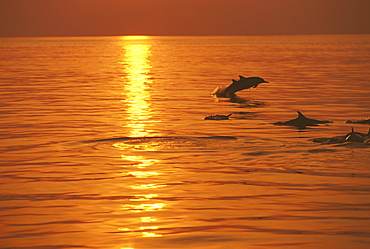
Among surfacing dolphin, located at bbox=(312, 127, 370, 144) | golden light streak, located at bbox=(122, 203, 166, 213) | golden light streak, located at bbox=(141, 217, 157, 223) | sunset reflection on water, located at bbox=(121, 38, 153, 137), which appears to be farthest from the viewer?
sunset reflection on water, located at bbox=(121, 38, 153, 137)

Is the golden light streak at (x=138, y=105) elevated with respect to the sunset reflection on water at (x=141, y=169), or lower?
elevated

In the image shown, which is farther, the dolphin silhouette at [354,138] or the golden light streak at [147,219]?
the dolphin silhouette at [354,138]

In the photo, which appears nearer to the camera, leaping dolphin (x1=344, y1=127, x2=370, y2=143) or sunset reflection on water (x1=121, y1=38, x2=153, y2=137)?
leaping dolphin (x1=344, y1=127, x2=370, y2=143)

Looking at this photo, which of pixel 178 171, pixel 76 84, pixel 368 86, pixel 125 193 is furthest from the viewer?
pixel 76 84

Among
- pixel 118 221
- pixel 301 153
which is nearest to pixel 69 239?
pixel 118 221

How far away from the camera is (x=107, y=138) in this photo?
21.6m

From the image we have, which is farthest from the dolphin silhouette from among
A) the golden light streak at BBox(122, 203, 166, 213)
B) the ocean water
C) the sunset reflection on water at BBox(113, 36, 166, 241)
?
the golden light streak at BBox(122, 203, 166, 213)

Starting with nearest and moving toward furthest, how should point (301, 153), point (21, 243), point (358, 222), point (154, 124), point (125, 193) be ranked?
1. point (21, 243)
2. point (358, 222)
3. point (125, 193)
4. point (301, 153)
5. point (154, 124)

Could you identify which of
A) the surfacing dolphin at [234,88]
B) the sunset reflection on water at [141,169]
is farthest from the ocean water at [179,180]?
the surfacing dolphin at [234,88]

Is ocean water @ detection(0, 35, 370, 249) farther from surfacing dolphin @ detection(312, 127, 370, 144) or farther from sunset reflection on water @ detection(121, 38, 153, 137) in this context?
surfacing dolphin @ detection(312, 127, 370, 144)

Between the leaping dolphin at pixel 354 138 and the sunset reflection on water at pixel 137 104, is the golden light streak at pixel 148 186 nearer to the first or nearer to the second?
the leaping dolphin at pixel 354 138

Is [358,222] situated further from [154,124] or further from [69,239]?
[154,124]

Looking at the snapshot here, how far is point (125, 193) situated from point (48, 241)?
3.37 meters

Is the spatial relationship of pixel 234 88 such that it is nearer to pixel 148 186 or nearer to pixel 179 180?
pixel 179 180
